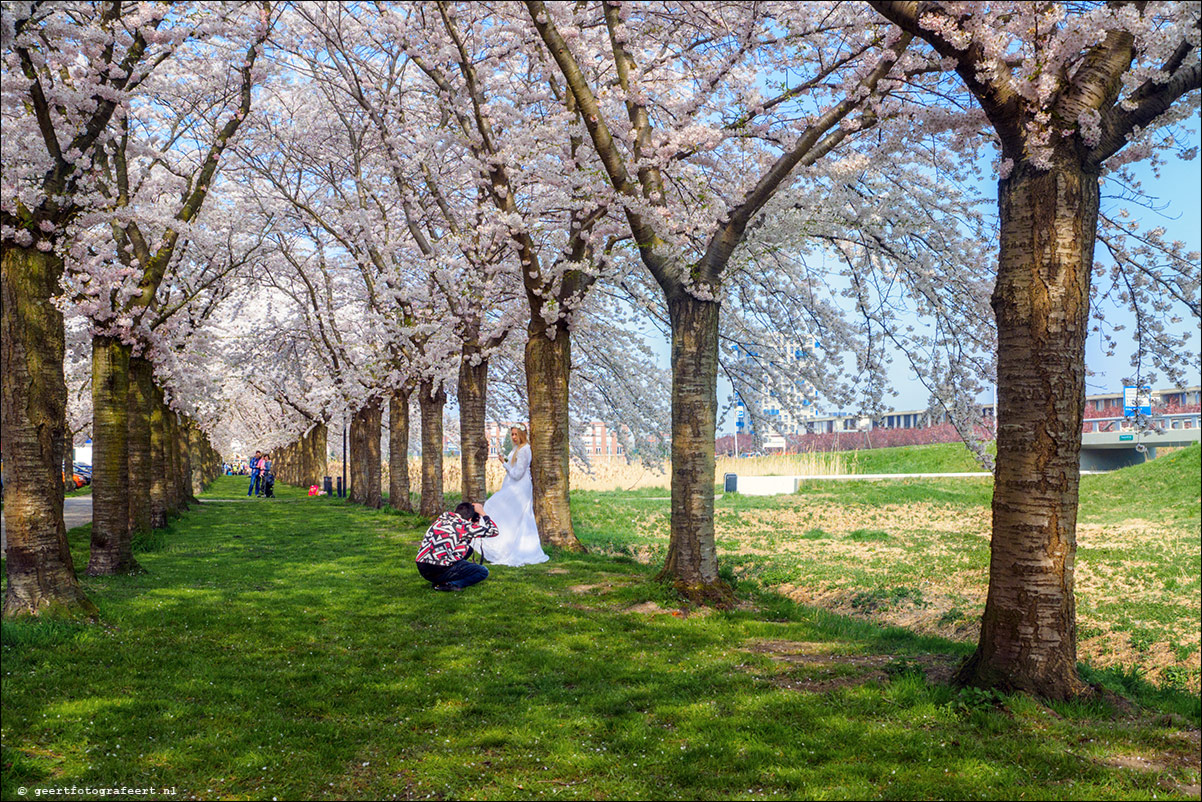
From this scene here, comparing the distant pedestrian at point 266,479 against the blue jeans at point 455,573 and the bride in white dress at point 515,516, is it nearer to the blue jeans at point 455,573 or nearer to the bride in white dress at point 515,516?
the bride in white dress at point 515,516

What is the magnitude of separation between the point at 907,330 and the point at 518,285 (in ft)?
30.7

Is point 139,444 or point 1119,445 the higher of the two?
point 139,444

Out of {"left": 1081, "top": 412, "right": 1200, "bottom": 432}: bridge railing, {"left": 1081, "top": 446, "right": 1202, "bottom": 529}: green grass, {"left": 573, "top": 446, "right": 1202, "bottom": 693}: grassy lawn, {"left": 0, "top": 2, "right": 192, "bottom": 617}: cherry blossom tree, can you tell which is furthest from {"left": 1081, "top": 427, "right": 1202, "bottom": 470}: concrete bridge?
{"left": 0, "top": 2, "right": 192, "bottom": 617}: cherry blossom tree

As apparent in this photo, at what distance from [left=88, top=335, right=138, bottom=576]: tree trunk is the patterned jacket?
543 centimetres

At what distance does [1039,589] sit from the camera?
6441mm

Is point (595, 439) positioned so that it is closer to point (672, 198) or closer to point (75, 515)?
point (75, 515)

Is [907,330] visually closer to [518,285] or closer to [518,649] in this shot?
[518,649]

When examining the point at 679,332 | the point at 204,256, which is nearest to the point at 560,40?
the point at 679,332

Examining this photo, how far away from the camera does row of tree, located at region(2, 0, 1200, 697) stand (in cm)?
650

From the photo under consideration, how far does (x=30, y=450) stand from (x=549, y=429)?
27.2ft

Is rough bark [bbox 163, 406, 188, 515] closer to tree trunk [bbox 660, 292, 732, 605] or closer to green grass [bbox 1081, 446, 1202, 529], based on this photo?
tree trunk [bbox 660, 292, 732, 605]

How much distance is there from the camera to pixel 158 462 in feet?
70.1

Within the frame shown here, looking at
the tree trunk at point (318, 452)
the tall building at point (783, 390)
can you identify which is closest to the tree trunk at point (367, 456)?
the tree trunk at point (318, 452)

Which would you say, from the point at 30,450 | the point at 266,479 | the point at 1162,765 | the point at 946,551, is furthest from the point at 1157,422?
the point at 266,479
